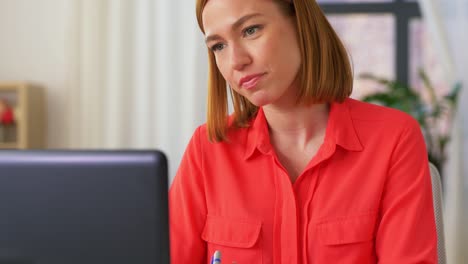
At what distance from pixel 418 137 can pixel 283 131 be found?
0.89 ft

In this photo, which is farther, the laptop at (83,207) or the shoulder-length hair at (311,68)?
the shoulder-length hair at (311,68)

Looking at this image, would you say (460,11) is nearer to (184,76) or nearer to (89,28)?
(184,76)

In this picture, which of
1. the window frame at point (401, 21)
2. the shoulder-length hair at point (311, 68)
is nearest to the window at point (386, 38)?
the window frame at point (401, 21)

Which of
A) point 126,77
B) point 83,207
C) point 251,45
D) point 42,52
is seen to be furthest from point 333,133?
point 42,52

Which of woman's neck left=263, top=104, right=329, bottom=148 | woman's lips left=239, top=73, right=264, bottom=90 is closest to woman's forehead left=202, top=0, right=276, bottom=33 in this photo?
woman's lips left=239, top=73, right=264, bottom=90

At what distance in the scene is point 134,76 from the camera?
3740mm

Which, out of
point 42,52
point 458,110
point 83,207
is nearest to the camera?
point 83,207

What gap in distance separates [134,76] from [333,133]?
2.53 metres

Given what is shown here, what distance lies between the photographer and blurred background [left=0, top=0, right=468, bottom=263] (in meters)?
3.62

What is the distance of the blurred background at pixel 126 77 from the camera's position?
3.62 m

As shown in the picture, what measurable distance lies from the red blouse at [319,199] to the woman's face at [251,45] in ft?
0.49

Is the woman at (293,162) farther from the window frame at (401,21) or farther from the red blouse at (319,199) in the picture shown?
→ the window frame at (401,21)

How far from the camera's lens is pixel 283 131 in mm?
1397

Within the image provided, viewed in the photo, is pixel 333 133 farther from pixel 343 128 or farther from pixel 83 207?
pixel 83 207
